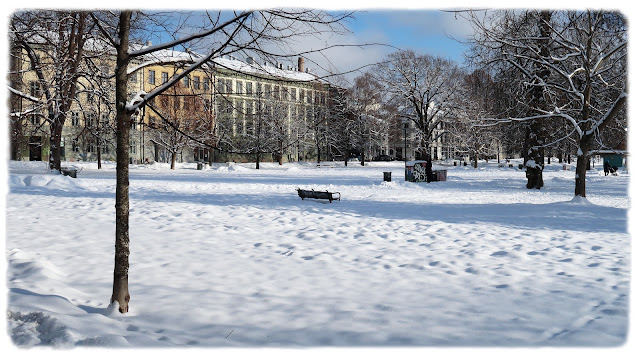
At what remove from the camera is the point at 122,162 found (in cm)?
444

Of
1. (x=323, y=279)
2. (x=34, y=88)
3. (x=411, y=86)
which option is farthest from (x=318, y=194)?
(x=411, y=86)

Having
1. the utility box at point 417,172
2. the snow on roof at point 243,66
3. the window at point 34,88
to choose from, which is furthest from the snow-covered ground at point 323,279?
the utility box at point 417,172

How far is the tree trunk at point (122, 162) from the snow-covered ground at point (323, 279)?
0.36m

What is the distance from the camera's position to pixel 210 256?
7.51 metres

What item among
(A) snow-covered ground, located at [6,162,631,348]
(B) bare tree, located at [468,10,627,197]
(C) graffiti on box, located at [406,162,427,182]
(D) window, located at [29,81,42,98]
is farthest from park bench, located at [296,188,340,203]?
(C) graffiti on box, located at [406,162,427,182]

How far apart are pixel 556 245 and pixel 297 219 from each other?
577 centimetres

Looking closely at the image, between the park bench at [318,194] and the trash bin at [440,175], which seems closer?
the park bench at [318,194]

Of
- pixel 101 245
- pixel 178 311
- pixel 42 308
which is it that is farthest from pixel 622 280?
pixel 101 245

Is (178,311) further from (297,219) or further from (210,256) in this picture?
(297,219)

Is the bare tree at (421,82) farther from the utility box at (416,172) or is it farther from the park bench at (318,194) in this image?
the park bench at (318,194)

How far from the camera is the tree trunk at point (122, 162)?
14.4 feet

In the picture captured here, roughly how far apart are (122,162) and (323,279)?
3.02m

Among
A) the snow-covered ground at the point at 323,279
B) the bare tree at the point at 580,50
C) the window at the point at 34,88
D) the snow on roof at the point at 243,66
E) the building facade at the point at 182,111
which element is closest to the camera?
the snow-covered ground at the point at 323,279

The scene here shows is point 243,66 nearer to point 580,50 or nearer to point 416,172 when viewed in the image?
point 580,50
